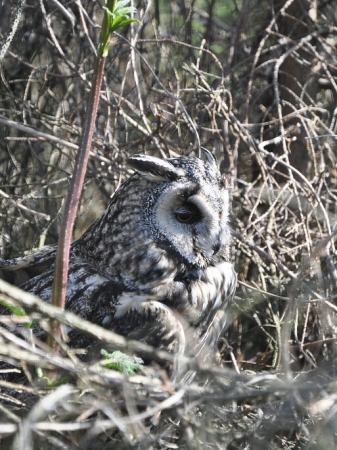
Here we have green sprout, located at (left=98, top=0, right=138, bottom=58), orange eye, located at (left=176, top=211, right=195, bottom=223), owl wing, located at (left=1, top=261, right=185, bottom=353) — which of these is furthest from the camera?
orange eye, located at (left=176, top=211, right=195, bottom=223)

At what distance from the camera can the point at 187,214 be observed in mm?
2166

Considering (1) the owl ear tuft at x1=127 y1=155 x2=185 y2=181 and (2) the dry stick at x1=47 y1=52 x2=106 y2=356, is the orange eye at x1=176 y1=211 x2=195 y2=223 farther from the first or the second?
(2) the dry stick at x1=47 y1=52 x2=106 y2=356

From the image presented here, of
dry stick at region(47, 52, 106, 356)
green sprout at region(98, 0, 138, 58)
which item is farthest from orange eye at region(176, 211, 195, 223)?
green sprout at region(98, 0, 138, 58)

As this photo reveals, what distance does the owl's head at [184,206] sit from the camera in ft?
7.01

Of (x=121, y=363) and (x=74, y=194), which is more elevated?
(x=74, y=194)

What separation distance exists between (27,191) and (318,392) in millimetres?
2193

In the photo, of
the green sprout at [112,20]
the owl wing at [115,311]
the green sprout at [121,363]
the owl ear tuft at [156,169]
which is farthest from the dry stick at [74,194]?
the owl ear tuft at [156,169]

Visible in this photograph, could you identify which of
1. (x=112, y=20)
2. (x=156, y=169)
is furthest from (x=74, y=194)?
(x=156, y=169)

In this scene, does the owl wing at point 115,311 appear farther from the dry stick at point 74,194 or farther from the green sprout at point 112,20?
the green sprout at point 112,20

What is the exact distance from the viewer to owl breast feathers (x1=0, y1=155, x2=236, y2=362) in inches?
82.9

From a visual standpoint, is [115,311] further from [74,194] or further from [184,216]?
A: [74,194]

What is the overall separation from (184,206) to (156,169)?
6.0 inches

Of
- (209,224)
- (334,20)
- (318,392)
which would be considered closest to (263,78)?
(334,20)

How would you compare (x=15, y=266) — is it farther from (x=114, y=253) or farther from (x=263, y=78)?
(x=263, y=78)
